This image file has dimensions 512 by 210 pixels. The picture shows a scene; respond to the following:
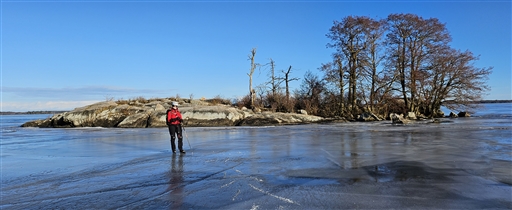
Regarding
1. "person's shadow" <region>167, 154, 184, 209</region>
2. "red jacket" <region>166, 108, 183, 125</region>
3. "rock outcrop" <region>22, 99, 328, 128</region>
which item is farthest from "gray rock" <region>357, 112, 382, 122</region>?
"person's shadow" <region>167, 154, 184, 209</region>

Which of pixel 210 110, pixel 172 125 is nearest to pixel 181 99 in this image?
pixel 210 110

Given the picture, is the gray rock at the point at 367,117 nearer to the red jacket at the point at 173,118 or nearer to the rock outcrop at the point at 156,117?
the rock outcrop at the point at 156,117

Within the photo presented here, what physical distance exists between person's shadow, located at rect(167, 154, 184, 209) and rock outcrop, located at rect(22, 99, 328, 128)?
1902 centimetres

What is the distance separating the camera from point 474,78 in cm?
3362

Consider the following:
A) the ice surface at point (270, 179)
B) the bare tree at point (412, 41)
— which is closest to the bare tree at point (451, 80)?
the bare tree at point (412, 41)

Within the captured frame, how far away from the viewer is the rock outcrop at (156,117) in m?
28.6

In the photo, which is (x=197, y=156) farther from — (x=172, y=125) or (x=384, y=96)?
(x=384, y=96)

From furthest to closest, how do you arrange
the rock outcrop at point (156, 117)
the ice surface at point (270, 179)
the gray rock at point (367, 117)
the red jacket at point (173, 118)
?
the gray rock at point (367, 117), the rock outcrop at point (156, 117), the red jacket at point (173, 118), the ice surface at point (270, 179)

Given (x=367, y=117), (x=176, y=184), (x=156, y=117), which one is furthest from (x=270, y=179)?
(x=367, y=117)

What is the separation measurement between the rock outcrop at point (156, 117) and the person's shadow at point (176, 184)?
62.4 ft

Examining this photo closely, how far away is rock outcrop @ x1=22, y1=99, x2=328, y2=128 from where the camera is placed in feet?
93.9

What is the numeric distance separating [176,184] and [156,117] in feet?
75.4

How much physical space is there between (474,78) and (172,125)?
105 ft

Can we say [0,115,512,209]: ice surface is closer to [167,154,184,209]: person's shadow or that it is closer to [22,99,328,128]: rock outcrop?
[167,154,184,209]: person's shadow
